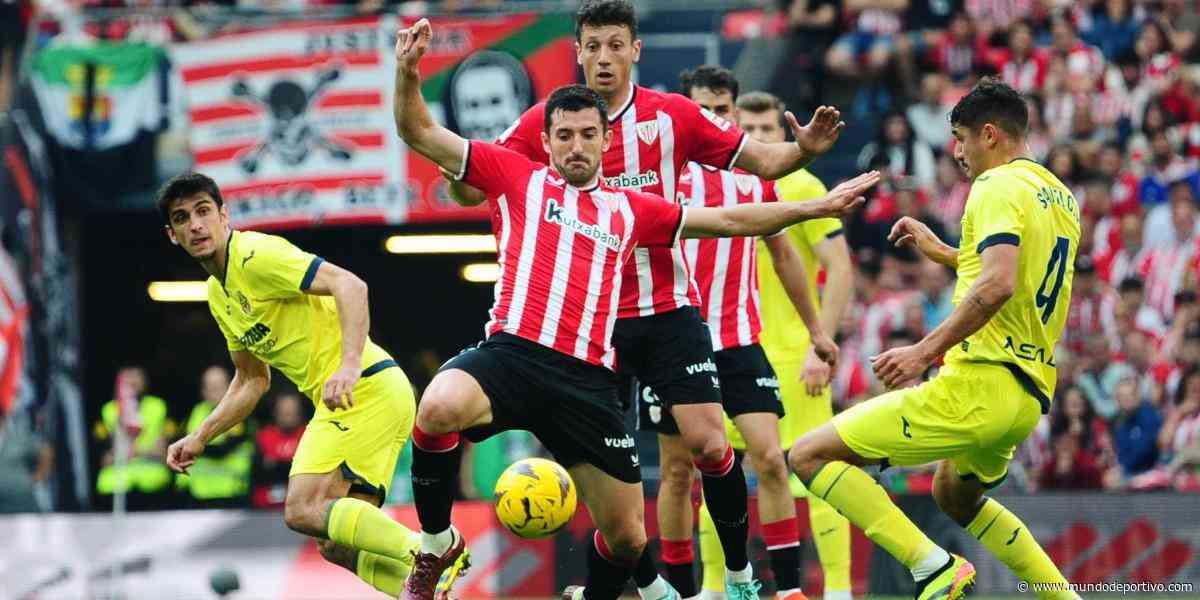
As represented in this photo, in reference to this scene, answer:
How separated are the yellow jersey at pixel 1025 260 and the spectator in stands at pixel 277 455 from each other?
9047 mm

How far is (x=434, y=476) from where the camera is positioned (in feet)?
24.7

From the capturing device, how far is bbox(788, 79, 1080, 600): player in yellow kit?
7.46 metres

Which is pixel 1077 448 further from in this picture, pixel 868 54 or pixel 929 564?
pixel 929 564

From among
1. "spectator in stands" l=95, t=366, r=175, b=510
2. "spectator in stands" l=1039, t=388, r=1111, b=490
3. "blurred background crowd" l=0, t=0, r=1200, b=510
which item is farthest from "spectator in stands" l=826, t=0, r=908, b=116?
"spectator in stands" l=95, t=366, r=175, b=510

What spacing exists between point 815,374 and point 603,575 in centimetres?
179

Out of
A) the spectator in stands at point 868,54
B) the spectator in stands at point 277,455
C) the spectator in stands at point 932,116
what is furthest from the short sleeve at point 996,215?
the spectator in stands at point 868,54

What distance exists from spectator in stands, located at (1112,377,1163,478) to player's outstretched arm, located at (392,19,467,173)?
9.05 metres

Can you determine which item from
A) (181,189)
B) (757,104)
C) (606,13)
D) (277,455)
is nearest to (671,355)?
(606,13)

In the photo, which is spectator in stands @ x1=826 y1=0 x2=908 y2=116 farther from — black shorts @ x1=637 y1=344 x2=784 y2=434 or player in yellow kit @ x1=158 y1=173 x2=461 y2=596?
player in yellow kit @ x1=158 y1=173 x2=461 y2=596

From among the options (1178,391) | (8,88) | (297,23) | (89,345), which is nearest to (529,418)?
(1178,391)

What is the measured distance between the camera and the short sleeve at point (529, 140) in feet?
26.9

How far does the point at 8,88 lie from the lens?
18016 mm

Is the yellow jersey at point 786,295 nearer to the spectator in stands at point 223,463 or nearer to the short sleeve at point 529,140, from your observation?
the short sleeve at point 529,140

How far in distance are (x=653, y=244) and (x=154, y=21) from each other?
10.9m
